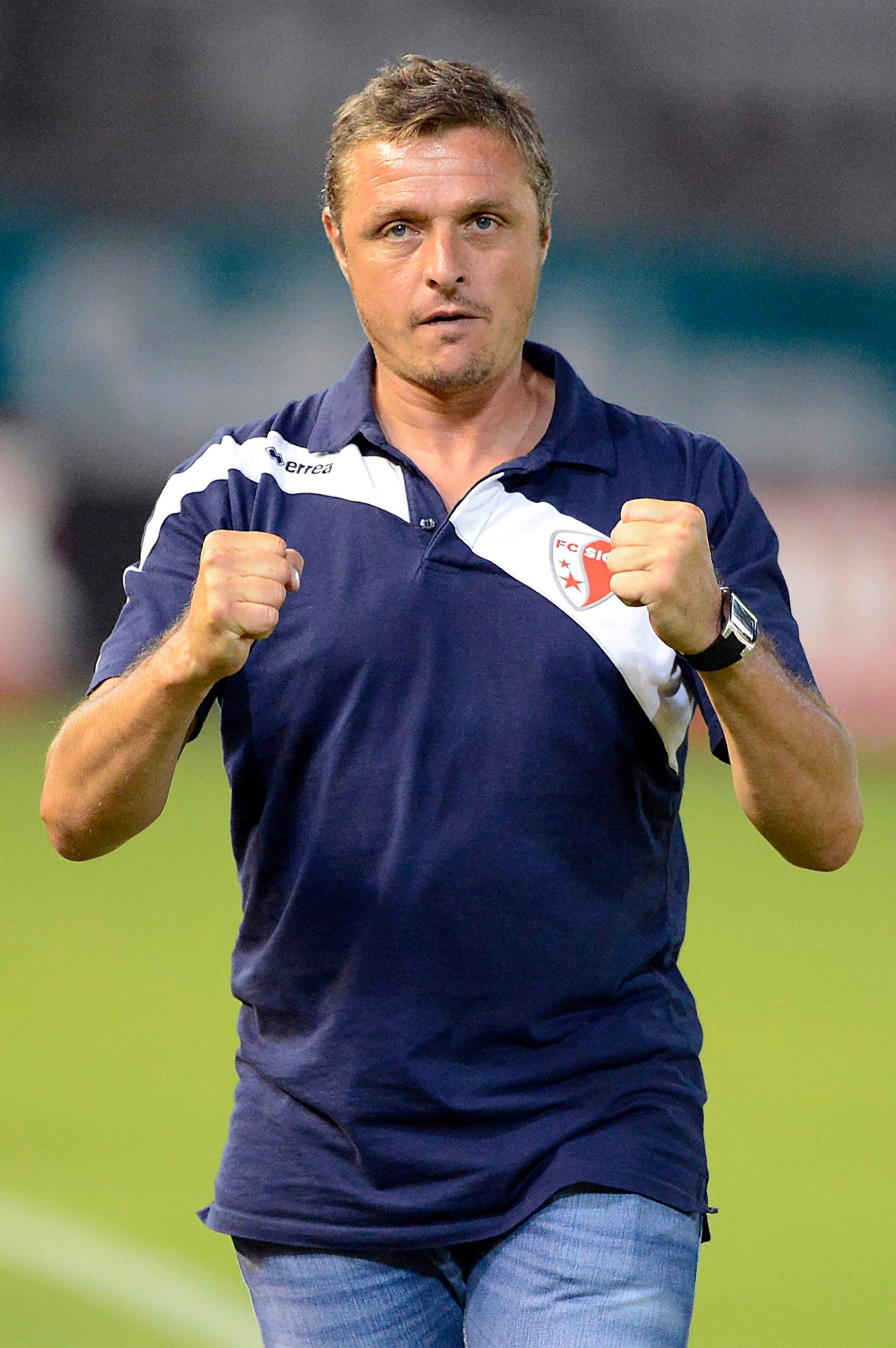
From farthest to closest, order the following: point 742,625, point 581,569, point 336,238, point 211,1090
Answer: point 211,1090 < point 336,238 < point 581,569 < point 742,625

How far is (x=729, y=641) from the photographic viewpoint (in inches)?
94.7

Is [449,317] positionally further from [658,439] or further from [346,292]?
[346,292]

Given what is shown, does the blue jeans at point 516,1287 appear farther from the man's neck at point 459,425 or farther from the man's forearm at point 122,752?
the man's neck at point 459,425

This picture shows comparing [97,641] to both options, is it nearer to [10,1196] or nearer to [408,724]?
[10,1196]

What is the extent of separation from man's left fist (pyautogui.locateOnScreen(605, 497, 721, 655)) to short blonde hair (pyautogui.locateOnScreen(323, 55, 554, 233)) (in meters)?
0.64

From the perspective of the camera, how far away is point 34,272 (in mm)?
10797

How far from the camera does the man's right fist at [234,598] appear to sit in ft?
7.64

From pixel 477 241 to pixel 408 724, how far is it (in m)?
0.69

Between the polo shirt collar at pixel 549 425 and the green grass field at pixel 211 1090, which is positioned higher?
the polo shirt collar at pixel 549 425

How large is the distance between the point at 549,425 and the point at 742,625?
0.50 metres

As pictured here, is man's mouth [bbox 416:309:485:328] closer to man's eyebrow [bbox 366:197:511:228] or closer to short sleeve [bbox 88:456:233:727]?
man's eyebrow [bbox 366:197:511:228]

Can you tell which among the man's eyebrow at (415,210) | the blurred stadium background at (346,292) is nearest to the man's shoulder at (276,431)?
the man's eyebrow at (415,210)

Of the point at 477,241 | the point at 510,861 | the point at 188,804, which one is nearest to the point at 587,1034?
the point at 510,861

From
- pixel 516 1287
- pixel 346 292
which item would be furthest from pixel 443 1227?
pixel 346 292
